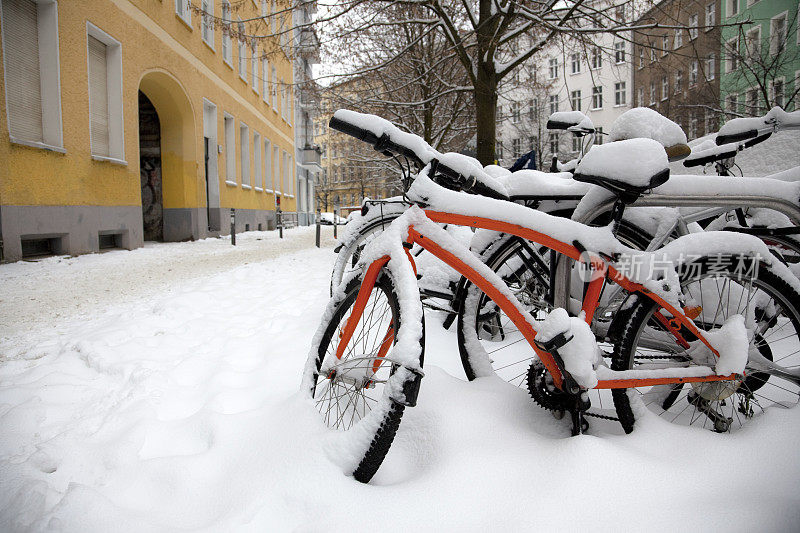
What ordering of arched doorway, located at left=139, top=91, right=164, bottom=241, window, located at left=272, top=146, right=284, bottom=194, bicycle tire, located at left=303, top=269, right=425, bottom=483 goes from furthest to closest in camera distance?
window, located at left=272, top=146, right=284, bottom=194 → arched doorway, located at left=139, top=91, right=164, bottom=241 → bicycle tire, located at left=303, top=269, right=425, bottom=483

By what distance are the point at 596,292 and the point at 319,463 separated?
1.14 metres

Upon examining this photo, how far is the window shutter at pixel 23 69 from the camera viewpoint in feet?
21.7

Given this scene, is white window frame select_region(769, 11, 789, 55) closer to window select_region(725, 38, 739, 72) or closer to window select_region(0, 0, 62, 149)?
window select_region(725, 38, 739, 72)

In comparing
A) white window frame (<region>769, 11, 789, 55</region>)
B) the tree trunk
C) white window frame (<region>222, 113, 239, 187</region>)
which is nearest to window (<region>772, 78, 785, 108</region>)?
white window frame (<region>769, 11, 789, 55</region>)

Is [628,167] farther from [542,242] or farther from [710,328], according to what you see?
[710,328]

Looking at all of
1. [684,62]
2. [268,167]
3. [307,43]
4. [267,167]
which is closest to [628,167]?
[684,62]

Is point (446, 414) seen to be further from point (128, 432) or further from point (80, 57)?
point (80, 57)

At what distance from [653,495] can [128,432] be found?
6.60ft

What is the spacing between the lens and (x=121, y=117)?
927 centimetres

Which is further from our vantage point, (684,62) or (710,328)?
(684,62)

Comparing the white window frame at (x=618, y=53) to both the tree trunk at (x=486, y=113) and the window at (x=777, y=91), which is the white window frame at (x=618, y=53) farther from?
the window at (x=777, y=91)

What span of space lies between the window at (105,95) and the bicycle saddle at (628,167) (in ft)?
32.2

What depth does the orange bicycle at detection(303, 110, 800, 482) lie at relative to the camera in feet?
5.04

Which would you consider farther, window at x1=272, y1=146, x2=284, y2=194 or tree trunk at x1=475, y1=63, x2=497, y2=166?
window at x1=272, y1=146, x2=284, y2=194
